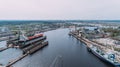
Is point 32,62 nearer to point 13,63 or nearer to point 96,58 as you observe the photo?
point 13,63

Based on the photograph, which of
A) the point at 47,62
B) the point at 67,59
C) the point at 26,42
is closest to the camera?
the point at 47,62

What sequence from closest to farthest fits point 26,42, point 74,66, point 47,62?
point 74,66 < point 47,62 < point 26,42

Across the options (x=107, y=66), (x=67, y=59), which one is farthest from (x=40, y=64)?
(x=107, y=66)

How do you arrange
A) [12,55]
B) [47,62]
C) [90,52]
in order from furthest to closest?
[90,52], [12,55], [47,62]

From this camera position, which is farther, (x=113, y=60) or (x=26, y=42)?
(x=26, y=42)

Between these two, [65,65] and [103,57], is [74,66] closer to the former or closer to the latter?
[65,65]

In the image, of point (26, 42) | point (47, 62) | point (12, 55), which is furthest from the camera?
point (26, 42)

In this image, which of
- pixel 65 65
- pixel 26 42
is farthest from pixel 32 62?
pixel 26 42

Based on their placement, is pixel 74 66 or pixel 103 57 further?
pixel 103 57

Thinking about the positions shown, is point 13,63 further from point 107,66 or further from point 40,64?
point 107,66
